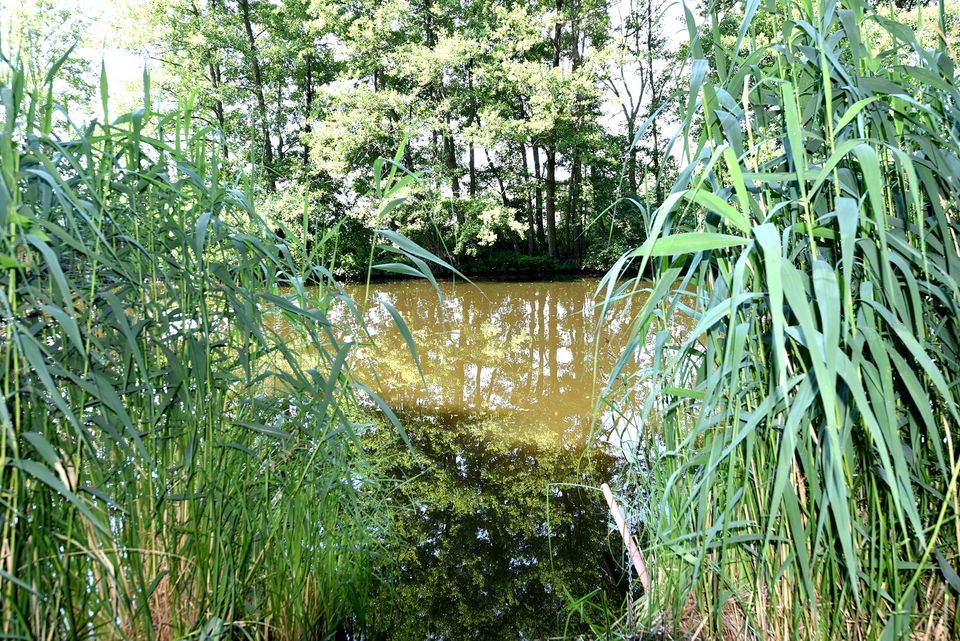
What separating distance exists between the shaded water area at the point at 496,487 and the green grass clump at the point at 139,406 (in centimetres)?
30

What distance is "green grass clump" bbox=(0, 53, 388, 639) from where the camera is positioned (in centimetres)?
83

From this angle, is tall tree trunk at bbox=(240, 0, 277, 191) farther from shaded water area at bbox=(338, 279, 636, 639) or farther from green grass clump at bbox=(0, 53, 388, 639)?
green grass clump at bbox=(0, 53, 388, 639)

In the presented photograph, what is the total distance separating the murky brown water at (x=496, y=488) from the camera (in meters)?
1.69

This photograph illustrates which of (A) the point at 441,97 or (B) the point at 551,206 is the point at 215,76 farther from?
(B) the point at 551,206

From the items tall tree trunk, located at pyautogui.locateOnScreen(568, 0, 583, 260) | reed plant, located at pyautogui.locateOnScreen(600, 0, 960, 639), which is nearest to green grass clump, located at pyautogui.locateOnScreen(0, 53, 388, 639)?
reed plant, located at pyautogui.locateOnScreen(600, 0, 960, 639)

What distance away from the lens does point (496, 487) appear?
8.27ft

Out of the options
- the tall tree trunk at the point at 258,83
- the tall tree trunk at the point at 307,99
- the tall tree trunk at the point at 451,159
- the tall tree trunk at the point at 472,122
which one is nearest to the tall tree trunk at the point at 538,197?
the tall tree trunk at the point at 472,122

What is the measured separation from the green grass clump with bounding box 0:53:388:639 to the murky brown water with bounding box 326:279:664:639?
0.31 metres

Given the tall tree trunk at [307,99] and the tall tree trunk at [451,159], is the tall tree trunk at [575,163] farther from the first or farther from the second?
the tall tree trunk at [307,99]

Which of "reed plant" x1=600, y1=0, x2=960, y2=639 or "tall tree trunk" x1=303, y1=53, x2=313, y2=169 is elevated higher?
"tall tree trunk" x1=303, y1=53, x2=313, y2=169

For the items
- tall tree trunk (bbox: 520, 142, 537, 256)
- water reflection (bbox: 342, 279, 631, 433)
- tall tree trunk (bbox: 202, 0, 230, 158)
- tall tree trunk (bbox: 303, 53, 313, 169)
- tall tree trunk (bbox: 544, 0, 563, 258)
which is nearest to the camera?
water reflection (bbox: 342, 279, 631, 433)

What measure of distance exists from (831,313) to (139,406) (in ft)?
3.34

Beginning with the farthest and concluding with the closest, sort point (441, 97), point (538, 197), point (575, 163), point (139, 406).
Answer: point (538, 197)
point (575, 163)
point (441, 97)
point (139, 406)

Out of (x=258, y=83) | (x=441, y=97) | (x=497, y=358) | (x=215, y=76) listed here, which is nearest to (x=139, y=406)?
(x=497, y=358)
